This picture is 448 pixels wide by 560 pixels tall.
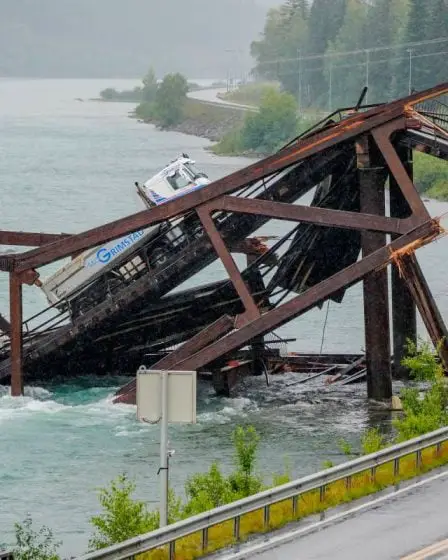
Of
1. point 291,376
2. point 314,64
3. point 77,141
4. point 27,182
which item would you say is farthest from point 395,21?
point 291,376

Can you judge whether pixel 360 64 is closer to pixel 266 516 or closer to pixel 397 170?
pixel 397 170

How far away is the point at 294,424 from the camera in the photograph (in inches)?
1233

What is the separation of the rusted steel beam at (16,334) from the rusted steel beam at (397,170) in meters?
7.71

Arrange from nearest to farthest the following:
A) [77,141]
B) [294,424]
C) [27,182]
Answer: [294,424], [27,182], [77,141]

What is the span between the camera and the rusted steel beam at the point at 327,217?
31.1 meters

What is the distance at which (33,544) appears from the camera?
22.2 metres

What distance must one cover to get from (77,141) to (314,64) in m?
61.4

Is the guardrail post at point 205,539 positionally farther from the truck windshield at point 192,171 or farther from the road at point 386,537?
the truck windshield at point 192,171

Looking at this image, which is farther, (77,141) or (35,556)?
(77,141)

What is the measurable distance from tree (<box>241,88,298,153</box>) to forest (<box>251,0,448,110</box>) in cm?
1073

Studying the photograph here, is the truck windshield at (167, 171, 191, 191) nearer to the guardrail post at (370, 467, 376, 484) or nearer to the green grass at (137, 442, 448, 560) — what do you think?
the green grass at (137, 442, 448, 560)

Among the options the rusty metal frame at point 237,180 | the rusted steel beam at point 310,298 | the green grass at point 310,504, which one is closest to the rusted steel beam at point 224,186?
the rusty metal frame at point 237,180

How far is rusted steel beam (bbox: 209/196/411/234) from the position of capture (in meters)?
31.1

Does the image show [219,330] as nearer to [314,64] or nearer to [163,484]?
[163,484]
